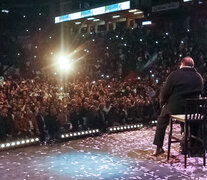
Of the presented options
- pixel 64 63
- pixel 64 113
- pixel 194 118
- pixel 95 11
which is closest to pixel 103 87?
pixel 64 113

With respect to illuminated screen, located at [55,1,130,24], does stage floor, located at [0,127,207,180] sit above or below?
below

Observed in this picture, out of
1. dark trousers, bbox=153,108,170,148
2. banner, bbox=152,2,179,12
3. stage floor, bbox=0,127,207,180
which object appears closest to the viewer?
stage floor, bbox=0,127,207,180

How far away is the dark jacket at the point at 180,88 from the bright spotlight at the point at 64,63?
13380 mm

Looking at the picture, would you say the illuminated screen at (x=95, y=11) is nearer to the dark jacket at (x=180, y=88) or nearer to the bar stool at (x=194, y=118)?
the dark jacket at (x=180, y=88)

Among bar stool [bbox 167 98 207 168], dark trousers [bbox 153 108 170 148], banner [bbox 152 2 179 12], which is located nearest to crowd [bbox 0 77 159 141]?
dark trousers [bbox 153 108 170 148]

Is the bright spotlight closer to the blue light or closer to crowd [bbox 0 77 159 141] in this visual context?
crowd [bbox 0 77 159 141]

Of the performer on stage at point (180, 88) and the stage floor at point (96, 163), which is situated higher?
the performer on stage at point (180, 88)

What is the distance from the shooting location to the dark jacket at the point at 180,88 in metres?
4.35

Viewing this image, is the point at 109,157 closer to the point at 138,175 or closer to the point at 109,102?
the point at 138,175

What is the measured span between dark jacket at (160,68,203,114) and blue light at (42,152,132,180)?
3.84 ft

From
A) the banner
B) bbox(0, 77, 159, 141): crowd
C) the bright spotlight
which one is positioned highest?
the banner

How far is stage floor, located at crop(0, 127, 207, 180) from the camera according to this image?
154 inches

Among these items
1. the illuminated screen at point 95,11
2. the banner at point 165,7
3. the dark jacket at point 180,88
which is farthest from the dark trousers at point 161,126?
the illuminated screen at point 95,11

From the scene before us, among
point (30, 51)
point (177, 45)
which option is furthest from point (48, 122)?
point (30, 51)
